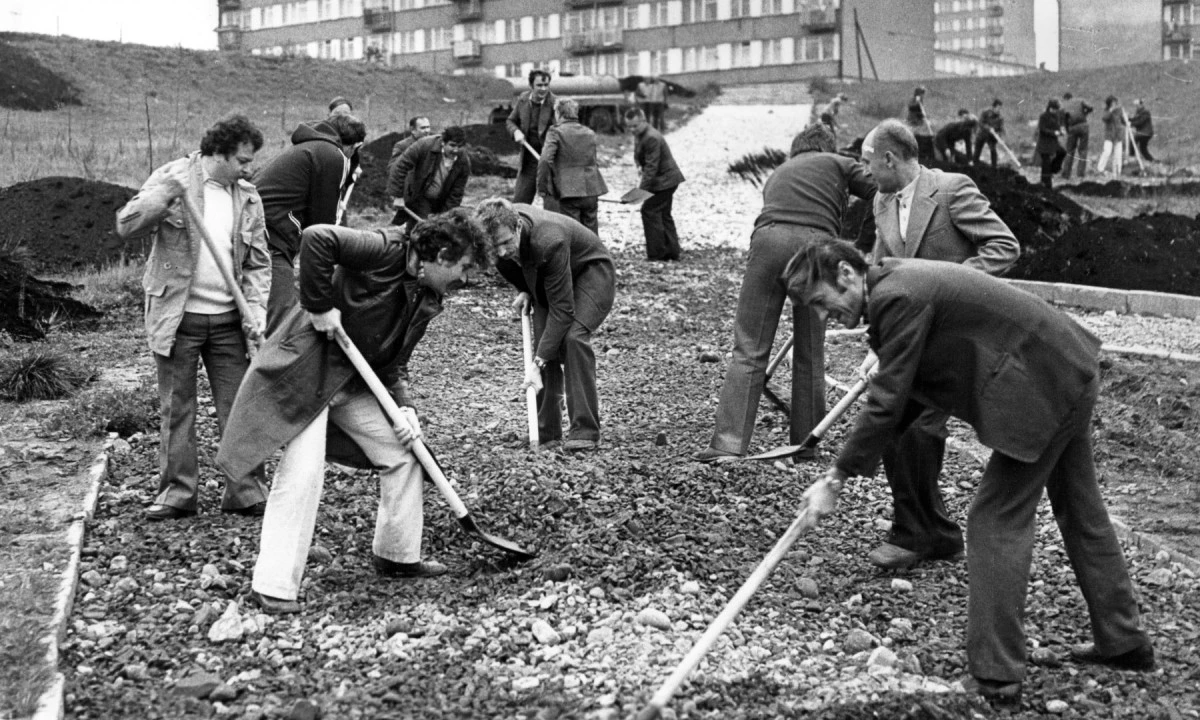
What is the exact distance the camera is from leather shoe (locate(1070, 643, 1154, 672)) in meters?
4.64

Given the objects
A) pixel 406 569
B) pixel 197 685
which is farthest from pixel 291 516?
pixel 197 685

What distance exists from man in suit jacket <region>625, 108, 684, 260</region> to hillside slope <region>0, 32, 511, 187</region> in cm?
858

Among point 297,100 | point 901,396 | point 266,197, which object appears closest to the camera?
point 901,396

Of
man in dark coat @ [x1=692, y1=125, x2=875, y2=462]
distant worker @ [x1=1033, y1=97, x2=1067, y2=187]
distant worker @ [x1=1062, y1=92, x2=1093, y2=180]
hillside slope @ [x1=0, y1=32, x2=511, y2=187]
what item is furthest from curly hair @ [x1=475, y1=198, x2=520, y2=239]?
distant worker @ [x1=1062, y1=92, x2=1093, y2=180]

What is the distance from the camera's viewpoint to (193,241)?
234 inches

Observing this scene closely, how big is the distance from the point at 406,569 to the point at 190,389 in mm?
1427

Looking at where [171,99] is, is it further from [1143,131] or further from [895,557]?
[895,557]

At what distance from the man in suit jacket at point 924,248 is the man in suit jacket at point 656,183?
29.0 feet

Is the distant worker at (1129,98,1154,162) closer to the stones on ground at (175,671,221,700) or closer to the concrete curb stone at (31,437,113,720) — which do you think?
the concrete curb stone at (31,437,113,720)

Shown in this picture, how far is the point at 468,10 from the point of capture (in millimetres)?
64812

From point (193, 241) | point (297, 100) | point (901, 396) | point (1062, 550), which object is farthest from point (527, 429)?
point (297, 100)

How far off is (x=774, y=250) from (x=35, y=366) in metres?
4.96

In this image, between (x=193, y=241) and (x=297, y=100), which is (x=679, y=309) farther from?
(x=297, y=100)

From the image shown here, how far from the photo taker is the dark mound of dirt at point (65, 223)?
48.1ft
